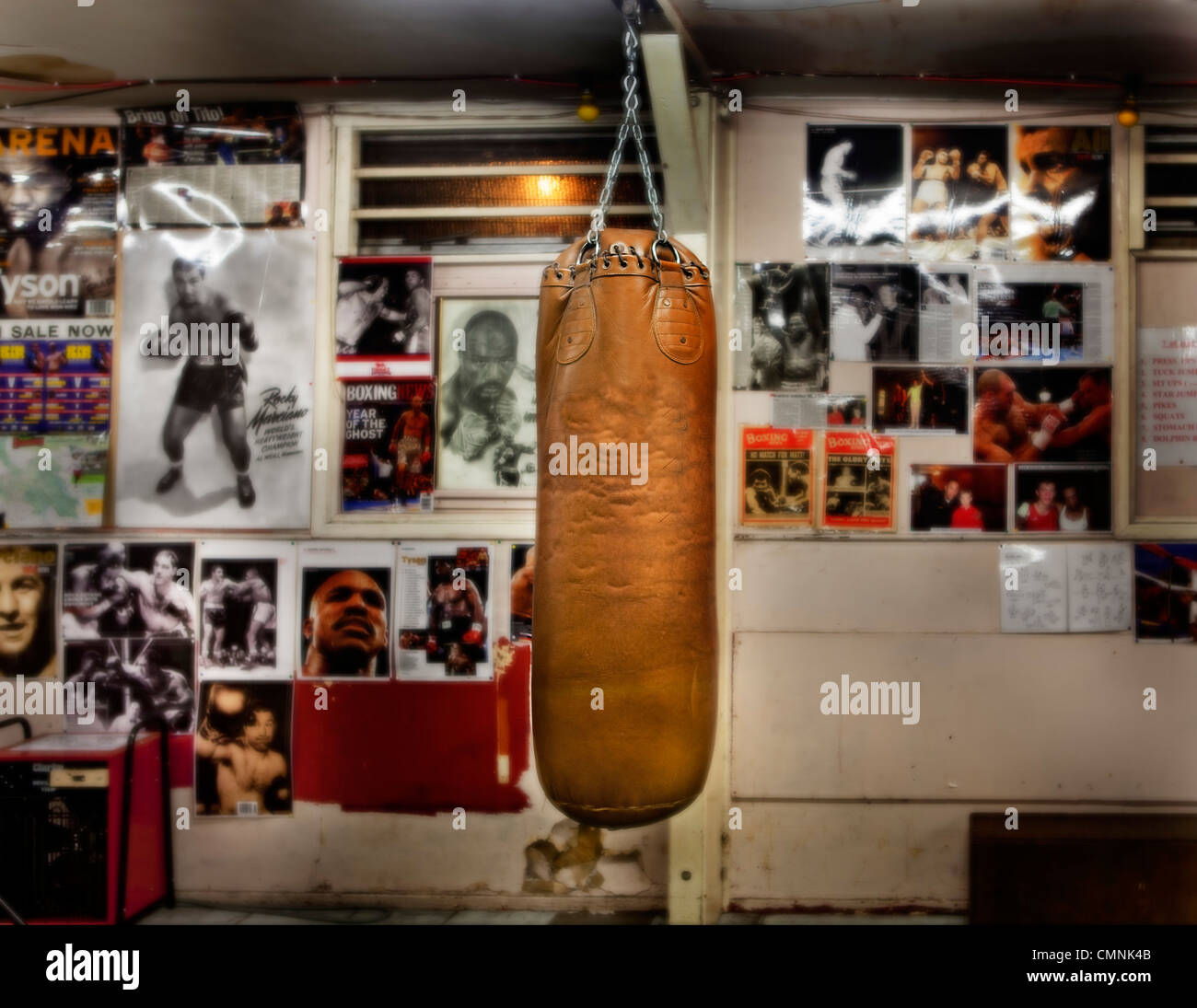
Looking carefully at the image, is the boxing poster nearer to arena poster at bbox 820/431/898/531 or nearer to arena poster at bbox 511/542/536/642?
arena poster at bbox 511/542/536/642

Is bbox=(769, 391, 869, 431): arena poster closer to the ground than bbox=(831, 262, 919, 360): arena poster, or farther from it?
closer to the ground

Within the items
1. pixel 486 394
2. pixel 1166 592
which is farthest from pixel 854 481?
pixel 486 394

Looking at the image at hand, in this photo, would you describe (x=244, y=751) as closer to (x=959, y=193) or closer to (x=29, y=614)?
(x=29, y=614)

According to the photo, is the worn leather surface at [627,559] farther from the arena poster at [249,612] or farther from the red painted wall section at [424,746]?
the arena poster at [249,612]

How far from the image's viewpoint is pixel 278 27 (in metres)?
2.69

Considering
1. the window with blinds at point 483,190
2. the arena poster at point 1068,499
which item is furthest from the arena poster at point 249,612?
the arena poster at point 1068,499

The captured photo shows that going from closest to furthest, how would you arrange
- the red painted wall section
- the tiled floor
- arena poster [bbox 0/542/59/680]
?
the tiled floor → the red painted wall section → arena poster [bbox 0/542/59/680]

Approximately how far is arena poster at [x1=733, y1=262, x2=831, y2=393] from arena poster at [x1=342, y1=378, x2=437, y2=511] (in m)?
1.20

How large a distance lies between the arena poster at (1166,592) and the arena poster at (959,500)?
533 mm

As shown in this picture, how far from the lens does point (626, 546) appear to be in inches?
70.2

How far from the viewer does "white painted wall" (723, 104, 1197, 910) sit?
9.64 ft

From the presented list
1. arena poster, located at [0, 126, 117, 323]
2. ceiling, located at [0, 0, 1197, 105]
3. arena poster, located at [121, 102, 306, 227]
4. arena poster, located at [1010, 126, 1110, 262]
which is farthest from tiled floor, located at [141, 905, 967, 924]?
ceiling, located at [0, 0, 1197, 105]

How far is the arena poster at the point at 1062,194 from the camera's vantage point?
298cm

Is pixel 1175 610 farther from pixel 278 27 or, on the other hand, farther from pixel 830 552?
pixel 278 27
